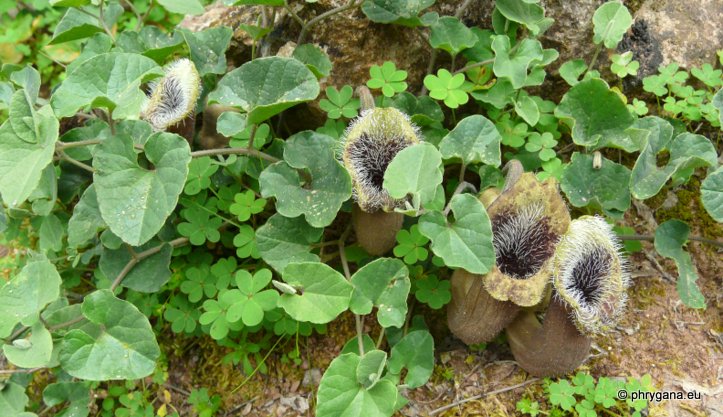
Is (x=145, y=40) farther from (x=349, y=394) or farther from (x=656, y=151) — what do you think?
(x=656, y=151)

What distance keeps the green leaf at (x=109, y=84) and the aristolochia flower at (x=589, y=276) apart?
1237 mm

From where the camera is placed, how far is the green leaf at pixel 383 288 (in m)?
1.80

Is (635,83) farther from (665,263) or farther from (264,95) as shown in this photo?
(264,95)

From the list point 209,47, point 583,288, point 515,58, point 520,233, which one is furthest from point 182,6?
point 583,288

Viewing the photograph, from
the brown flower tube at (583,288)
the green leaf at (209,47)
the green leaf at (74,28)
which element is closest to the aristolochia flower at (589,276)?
the brown flower tube at (583,288)

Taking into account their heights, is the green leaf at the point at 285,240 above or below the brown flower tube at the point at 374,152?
below

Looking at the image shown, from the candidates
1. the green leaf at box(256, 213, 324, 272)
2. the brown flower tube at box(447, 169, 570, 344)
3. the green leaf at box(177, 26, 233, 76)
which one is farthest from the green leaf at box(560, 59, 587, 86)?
the green leaf at box(177, 26, 233, 76)

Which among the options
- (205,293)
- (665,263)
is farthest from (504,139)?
(205,293)

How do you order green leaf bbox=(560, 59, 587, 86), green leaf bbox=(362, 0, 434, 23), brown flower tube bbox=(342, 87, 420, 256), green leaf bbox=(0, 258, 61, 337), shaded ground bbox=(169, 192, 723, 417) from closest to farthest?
green leaf bbox=(0, 258, 61, 337), brown flower tube bbox=(342, 87, 420, 256), shaded ground bbox=(169, 192, 723, 417), green leaf bbox=(362, 0, 434, 23), green leaf bbox=(560, 59, 587, 86)

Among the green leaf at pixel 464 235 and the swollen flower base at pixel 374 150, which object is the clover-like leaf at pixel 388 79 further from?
the green leaf at pixel 464 235

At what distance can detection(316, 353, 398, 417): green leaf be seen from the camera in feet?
5.35

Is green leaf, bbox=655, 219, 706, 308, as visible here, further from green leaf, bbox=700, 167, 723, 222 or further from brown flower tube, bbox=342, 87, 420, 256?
brown flower tube, bbox=342, 87, 420, 256

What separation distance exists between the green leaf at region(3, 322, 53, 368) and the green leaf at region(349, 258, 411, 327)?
844mm

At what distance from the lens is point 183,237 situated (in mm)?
2240
